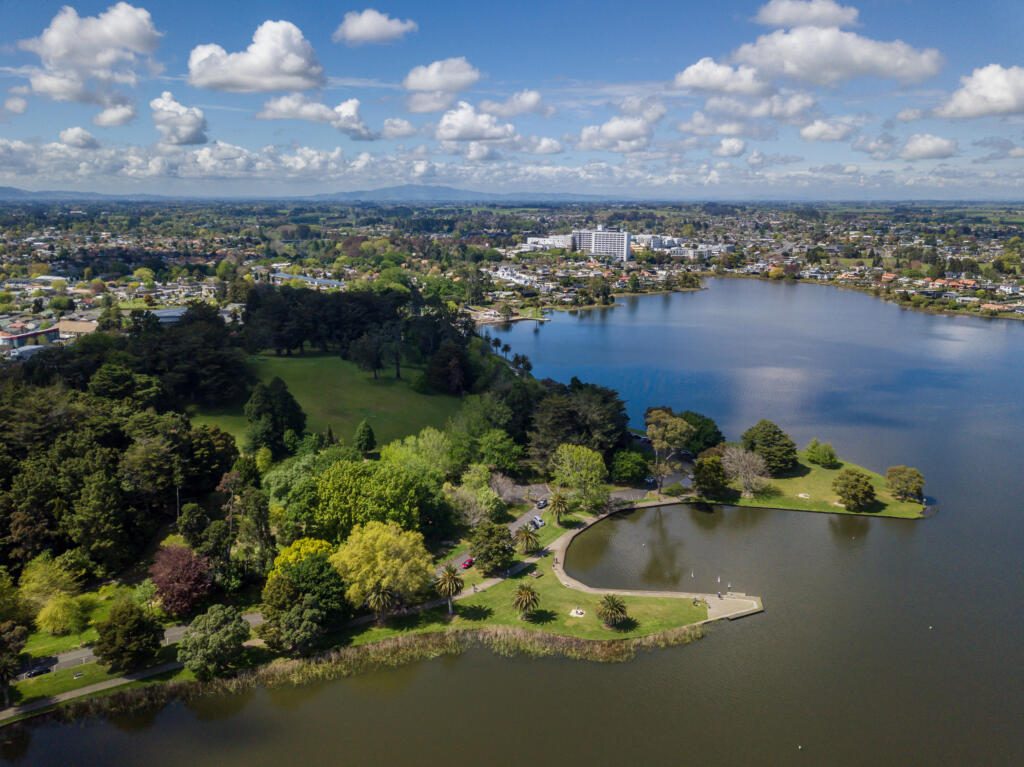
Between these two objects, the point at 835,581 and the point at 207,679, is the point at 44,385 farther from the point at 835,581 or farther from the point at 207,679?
the point at 835,581

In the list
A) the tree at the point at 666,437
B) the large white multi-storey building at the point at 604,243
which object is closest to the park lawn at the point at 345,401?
the tree at the point at 666,437

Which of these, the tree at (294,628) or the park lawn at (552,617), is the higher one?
the tree at (294,628)

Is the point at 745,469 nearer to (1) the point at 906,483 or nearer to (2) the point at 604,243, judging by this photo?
(1) the point at 906,483

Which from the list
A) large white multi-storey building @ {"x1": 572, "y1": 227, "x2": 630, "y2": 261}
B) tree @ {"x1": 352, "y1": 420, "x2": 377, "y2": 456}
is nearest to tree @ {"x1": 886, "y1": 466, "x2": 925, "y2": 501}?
tree @ {"x1": 352, "y1": 420, "x2": 377, "y2": 456}

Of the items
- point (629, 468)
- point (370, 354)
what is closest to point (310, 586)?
point (629, 468)

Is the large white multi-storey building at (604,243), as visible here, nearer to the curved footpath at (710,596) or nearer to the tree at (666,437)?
the tree at (666,437)

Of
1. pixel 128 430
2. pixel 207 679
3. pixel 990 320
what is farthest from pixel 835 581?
pixel 990 320
